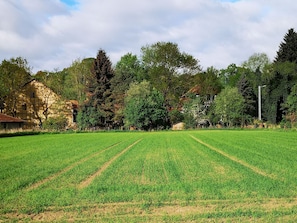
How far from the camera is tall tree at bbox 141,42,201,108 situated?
61594 mm

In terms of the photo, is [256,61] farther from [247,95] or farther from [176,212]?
[176,212]

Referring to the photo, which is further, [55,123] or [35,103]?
[35,103]

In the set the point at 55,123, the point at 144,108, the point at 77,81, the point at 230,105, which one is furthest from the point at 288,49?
the point at 55,123

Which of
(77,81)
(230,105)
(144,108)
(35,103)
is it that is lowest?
(144,108)

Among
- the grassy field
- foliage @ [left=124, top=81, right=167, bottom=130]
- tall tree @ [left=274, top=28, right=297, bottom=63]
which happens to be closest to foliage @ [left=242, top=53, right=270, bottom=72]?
tall tree @ [left=274, top=28, right=297, bottom=63]

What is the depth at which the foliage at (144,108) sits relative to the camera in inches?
2180

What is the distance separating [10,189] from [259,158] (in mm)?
9912

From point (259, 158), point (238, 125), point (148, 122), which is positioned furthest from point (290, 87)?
point (259, 158)

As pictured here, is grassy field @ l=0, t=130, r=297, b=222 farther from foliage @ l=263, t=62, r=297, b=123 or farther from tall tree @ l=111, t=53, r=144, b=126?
foliage @ l=263, t=62, r=297, b=123

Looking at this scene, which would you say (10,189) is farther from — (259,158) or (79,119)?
(79,119)

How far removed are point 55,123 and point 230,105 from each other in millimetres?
27195

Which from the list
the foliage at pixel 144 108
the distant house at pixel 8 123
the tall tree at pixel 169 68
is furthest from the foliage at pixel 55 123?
the tall tree at pixel 169 68

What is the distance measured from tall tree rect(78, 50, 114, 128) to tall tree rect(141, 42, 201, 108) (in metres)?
7.92

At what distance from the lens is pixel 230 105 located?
5753 centimetres
